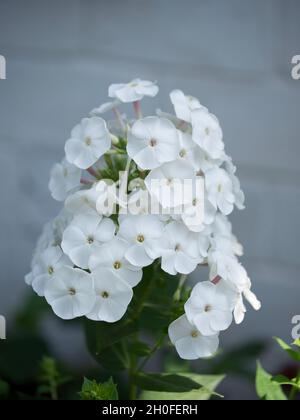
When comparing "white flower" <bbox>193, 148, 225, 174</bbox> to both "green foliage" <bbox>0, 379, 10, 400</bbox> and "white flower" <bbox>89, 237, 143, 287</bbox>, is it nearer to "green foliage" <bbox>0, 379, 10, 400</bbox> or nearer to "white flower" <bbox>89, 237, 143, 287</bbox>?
"white flower" <bbox>89, 237, 143, 287</bbox>

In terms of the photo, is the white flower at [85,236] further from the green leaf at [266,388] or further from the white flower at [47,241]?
the green leaf at [266,388]

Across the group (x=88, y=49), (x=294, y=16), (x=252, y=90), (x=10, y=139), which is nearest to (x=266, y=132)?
(x=252, y=90)

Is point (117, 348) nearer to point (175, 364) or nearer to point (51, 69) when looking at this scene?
point (175, 364)

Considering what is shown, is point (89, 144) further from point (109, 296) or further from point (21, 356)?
point (21, 356)

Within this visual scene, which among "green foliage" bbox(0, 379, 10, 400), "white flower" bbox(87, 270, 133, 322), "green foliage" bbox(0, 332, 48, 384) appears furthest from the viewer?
"green foliage" bbox(0, 332, 48, 384)

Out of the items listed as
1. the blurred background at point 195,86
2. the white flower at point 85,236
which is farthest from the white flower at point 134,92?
the blurred background at point 195,86

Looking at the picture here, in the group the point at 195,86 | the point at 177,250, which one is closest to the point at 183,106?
the point at 177,250

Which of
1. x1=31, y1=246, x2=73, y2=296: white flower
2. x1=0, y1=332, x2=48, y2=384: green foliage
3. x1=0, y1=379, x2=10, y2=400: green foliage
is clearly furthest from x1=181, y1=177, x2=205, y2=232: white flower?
x1=0, y1=332, x2=48, y2=384: green foliage
